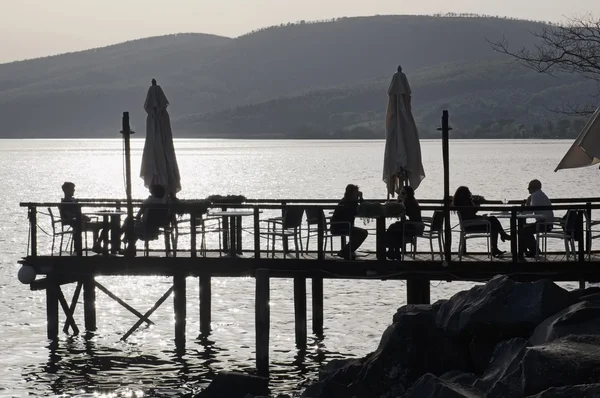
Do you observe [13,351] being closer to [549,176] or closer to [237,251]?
[237,251]

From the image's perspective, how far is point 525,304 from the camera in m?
15.4

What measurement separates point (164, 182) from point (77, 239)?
2.23 meters

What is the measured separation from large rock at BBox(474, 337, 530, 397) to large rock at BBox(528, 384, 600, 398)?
39.8 inches

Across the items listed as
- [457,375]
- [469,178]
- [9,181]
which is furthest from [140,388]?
[9,181]

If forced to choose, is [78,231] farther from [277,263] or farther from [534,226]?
[534,226]

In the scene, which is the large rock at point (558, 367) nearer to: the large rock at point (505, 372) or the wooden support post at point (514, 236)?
the large rock at point (505, 372)

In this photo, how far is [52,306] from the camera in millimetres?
22594

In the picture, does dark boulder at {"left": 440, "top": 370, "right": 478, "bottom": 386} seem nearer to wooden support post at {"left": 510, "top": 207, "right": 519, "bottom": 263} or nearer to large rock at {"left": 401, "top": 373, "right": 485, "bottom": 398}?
large rock at {"left": 401, "top": 373, "right": 485, "bottom": 398}

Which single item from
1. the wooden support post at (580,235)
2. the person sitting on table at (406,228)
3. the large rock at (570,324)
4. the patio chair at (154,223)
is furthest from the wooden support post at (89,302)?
the large rock at (570,324)

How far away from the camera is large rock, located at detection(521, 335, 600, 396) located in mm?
11906

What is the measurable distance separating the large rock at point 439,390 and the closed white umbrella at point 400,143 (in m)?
7.54

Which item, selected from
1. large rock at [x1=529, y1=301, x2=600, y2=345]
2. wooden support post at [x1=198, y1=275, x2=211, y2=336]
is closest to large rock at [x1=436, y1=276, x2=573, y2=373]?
large rock at [x1=529, y1=301, x2=600, y2=345]

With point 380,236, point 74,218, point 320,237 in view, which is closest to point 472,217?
point 380,236

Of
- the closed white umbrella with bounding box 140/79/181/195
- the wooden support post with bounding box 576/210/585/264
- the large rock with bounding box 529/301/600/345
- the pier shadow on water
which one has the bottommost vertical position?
the pier shadow on water
